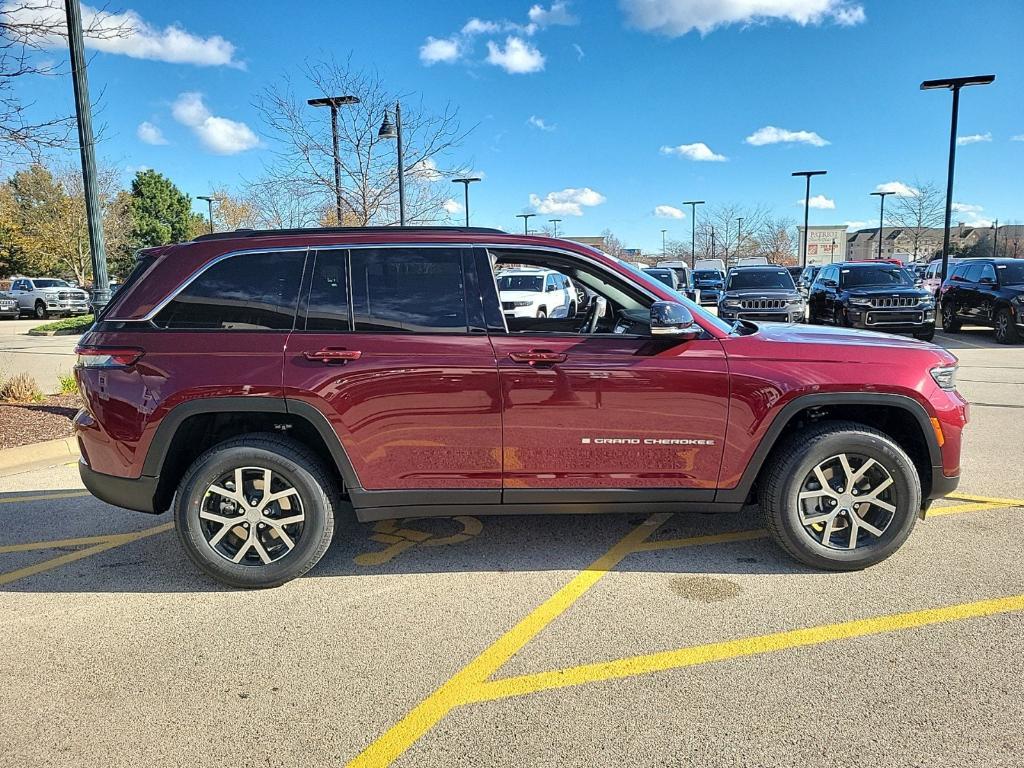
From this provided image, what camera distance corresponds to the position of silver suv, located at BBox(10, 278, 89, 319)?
29203 mm

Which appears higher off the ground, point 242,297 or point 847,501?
point 242,297

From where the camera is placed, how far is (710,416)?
11.6 ft

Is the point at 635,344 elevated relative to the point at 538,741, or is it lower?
elevated

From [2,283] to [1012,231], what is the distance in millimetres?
105478

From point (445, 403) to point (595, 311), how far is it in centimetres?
145

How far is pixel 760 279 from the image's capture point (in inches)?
664

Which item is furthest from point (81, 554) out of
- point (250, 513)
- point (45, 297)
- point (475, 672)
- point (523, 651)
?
point (45, 297)

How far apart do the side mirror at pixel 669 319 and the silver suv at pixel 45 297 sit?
1293 inches

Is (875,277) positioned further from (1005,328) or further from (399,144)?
(399,144)

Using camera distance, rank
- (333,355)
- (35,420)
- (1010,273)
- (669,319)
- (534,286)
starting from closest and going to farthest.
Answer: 1. (669,319)
2. (333,355)
3. (35,420)
4. (1010,273)
5. (534,286)

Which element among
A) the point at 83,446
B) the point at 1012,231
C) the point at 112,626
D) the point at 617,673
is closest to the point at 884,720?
the point at 617,673

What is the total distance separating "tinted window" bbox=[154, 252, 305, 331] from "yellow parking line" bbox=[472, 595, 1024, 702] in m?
2.05

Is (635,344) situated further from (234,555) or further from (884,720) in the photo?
(234,555)

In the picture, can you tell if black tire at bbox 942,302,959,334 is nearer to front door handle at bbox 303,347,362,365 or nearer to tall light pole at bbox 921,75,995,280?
tall light pole at bbox 921,75,995,280
